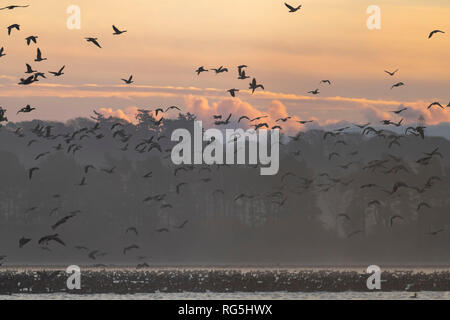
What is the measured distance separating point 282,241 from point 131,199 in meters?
20.1

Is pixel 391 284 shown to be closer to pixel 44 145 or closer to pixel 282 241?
pixel 282 241

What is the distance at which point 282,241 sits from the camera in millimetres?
128000

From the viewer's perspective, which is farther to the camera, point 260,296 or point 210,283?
point 210,283

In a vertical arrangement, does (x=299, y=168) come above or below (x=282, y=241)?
above

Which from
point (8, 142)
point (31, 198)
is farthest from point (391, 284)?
point (8, 142)

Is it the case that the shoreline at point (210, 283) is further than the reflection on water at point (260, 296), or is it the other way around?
the shoreline at point (210, 283)

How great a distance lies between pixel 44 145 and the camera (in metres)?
184

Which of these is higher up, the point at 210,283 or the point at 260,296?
the point at 210,283

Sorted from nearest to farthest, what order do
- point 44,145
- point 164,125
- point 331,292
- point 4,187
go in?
point 331,292 → point 4,187 → point 164,125 → point 44,145

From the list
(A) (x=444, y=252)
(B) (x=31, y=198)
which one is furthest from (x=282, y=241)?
(B) (x=31, y=198)

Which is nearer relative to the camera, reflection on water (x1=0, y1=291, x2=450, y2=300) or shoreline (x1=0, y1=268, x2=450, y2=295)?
reflection on water (x1=0, y1=291, x2=450, y2=300)
